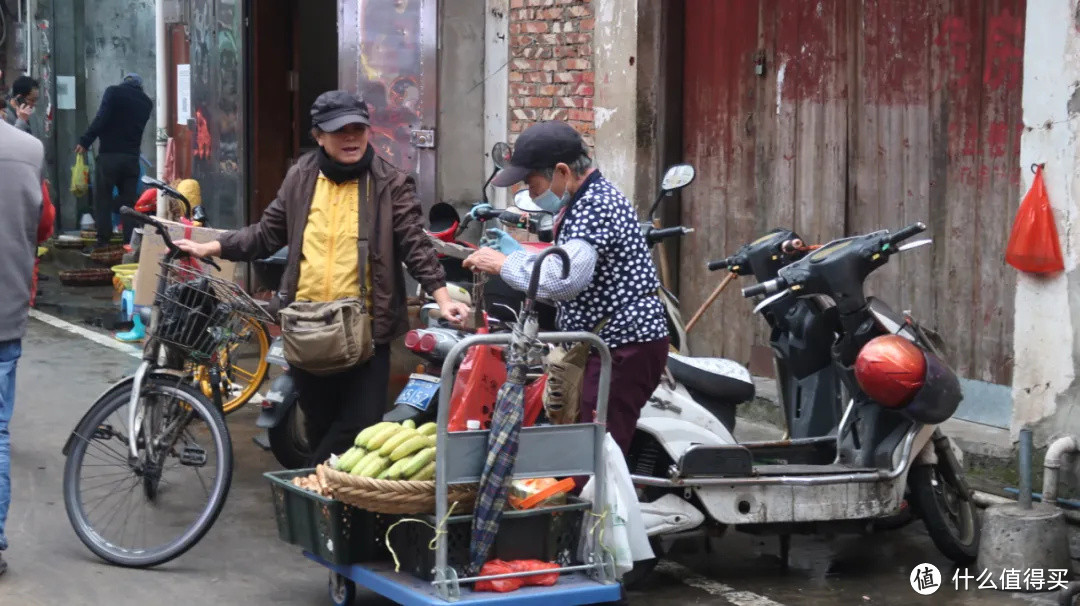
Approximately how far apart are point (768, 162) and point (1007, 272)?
1893mm

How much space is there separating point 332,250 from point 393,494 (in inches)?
56.9

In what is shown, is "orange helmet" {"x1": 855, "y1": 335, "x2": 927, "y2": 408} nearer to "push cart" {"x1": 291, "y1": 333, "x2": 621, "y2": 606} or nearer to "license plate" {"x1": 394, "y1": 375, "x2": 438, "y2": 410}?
"push cart" {"x1": 291, "y1": 333, "x2": 621, "y2": 606}

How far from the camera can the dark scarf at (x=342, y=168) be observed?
6.31 m

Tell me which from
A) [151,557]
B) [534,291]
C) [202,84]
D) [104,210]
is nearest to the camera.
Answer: [534,291]

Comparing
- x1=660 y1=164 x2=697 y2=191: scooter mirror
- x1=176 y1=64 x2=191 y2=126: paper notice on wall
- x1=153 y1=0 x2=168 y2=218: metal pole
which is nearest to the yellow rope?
x1=660 y1=164 x2=697 y2=191: scooter mirror

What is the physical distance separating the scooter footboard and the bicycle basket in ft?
6.95

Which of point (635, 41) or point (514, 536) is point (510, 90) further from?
point (514, 536)

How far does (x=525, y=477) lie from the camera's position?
17.3ft

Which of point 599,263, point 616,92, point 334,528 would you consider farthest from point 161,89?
point 334,528

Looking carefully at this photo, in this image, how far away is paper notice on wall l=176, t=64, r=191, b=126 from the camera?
49.6 ft

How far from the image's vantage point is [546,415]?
227 inches

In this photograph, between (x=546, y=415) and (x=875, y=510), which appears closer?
(x=546, y=415)

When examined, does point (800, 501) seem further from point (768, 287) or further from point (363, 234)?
point (363, 234)

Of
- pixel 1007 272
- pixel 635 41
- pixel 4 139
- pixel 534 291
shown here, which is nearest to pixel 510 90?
pixel 635 41
